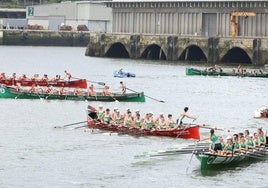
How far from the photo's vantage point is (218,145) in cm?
5738

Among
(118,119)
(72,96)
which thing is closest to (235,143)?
(118,119)

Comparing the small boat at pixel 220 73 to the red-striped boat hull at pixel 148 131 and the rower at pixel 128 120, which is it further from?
the rower at pixel 128 120

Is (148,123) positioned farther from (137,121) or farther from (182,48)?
(182,48)

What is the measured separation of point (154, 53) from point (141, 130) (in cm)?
9809

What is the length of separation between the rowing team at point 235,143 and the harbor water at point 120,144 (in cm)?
106

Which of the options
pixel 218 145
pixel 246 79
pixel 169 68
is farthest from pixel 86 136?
pixel 169 68

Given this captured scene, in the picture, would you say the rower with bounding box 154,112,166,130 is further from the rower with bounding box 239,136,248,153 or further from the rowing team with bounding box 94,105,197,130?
the rower with bounding box 239,136,248,153

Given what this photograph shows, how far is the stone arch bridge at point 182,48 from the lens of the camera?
477ft

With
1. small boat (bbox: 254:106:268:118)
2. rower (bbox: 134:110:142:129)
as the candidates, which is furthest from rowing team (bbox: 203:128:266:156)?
small boat (bbox: 254:106:268:118)

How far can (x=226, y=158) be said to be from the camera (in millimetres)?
57875

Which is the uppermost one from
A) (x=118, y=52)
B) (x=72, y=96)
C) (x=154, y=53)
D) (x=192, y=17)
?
(x=192, y=17)

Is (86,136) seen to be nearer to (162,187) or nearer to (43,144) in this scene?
(43,144)

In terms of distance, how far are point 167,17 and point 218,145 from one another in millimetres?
110709

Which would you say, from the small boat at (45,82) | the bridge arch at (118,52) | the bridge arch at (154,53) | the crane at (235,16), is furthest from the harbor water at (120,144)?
the bridge arch at (118,52)
